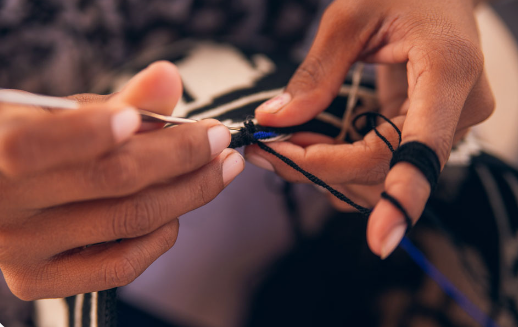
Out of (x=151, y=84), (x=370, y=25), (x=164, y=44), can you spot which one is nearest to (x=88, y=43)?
(x=164, y=44)

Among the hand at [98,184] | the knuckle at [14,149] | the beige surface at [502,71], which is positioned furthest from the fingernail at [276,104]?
the beige surface at [502,71]

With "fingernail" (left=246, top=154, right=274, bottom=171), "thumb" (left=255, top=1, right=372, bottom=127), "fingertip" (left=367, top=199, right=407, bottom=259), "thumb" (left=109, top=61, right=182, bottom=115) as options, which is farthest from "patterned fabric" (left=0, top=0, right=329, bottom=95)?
"fingertip" (left=367, top=199, right=407, bottom=259)

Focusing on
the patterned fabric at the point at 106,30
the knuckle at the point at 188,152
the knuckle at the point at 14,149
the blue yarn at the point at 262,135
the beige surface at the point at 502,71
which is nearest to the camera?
the knuckle at the point at 14,149

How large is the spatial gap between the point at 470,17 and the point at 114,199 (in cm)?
73

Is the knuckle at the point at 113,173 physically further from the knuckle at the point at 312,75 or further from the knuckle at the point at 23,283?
the knuckle at the point at 312,75

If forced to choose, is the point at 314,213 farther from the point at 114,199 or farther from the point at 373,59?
the point at 114,199

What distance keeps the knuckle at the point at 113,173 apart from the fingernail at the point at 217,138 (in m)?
0.11

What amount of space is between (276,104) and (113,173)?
1.09 ft

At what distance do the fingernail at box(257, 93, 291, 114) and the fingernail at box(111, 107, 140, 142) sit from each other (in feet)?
0.92

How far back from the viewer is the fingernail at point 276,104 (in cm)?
60

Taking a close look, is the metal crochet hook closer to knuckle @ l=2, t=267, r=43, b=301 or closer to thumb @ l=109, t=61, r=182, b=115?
thumb @ l=109, t=61, r=182, b=115

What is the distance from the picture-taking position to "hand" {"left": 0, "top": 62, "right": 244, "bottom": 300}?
33cm

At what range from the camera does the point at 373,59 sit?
2.17ft

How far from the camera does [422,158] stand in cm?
41
